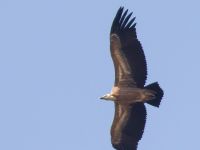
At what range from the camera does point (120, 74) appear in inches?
1170

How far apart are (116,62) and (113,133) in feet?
7.87

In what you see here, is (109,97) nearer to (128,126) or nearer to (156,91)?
(128,126)

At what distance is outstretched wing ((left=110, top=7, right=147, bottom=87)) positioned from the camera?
29.1 m

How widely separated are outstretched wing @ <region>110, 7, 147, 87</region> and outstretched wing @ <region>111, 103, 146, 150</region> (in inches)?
35.4

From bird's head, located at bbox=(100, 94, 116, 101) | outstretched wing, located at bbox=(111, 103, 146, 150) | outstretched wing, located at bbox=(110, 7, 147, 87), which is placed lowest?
outstretched wing, located at bbox=(111, 103, 146, 150)

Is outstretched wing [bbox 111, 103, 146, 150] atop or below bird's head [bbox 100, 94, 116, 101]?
below

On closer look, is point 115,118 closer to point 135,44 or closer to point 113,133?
point 113,133

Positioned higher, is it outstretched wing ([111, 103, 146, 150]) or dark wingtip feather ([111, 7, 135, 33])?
dark wingtip feather ([111, 7, 135, 33])

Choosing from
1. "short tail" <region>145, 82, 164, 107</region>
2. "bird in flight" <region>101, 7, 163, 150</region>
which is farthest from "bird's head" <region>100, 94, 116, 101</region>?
"short tail" <region>145, 82, 164, 107</region>

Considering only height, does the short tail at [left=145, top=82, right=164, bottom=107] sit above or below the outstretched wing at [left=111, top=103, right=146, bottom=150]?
above

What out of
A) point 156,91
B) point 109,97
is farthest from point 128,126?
point 156,91

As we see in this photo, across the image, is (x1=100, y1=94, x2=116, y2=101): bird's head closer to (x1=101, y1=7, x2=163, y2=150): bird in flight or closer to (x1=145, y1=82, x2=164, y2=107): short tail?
(x1=101, y1=7, x2=163, y2=150): bird in flight

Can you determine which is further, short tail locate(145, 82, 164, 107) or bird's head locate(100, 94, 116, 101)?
bird's head locate(100, 94, 116, 101)

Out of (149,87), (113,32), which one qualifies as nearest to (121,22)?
(113,32)
